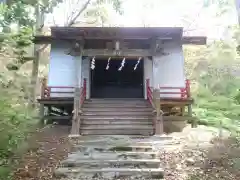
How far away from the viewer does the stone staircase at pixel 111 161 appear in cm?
743

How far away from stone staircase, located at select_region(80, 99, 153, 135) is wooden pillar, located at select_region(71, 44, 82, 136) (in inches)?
12.0

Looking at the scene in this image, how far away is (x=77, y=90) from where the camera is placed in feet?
41.7

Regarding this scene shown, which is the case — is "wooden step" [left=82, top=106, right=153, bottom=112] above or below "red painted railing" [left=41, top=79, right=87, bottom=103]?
below

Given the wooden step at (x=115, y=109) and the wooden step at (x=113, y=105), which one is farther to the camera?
the wooden step at (x=113, y=105)

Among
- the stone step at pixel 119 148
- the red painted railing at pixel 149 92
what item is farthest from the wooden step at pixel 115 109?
the stone step at pixel 119 148

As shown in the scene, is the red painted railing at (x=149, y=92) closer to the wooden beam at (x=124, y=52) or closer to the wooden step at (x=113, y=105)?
the wooden step at (x=113, y=105)

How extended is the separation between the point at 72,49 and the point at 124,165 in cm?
772

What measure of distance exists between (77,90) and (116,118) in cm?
203

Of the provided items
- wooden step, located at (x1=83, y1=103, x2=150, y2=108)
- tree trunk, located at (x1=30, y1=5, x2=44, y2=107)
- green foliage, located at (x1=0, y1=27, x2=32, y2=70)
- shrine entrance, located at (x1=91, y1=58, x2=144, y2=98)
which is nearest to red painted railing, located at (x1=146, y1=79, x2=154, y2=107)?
wooden step, located at (x1=83, y1=103, x2=150, y2=108)

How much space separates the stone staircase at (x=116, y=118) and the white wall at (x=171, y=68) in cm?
179

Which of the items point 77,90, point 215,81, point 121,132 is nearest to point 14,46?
point 77,90

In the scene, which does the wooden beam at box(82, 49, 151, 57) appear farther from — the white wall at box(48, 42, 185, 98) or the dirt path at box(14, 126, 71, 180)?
the dirt path at box(14, 126, 71, 180)

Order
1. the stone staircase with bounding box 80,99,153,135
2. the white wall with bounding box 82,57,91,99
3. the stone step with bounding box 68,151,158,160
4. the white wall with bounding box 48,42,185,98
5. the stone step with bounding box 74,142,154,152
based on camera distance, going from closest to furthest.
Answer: the stone step with bounding box 68,151,158,160, the stone step with bounding box 74,142,154,152, the stone staircase with bounding box 80,99,153,135, the white wall with bounding box 48,42,185,98, the white wall with bounding box 82,57,91,99

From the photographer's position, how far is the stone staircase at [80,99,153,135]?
12.0 meters
